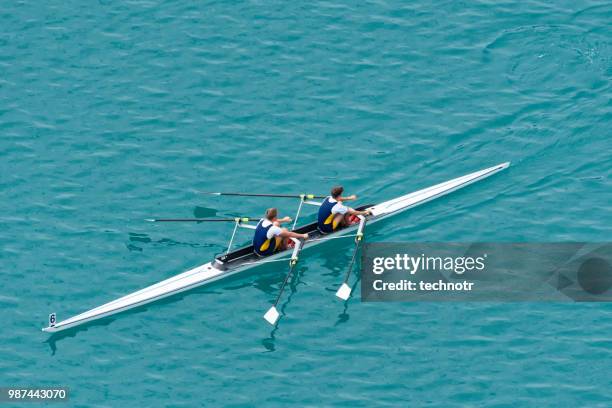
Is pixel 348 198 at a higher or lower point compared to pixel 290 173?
lower

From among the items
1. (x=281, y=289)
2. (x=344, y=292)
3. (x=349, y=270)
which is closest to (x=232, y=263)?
(x=281, y=289)

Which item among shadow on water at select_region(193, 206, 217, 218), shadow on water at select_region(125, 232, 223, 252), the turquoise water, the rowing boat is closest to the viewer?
the turquoise water

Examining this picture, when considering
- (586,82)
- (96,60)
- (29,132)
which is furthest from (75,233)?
(586,82)

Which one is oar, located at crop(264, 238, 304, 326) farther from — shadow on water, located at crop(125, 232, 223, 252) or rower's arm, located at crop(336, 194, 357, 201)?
shadow on water, located at crop(125, 232, 223, 252)

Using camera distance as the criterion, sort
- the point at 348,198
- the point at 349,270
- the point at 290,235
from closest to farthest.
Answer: the point at 349,270 → the point at 290,235 → the point at 348,198

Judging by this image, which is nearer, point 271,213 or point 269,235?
point 271,213

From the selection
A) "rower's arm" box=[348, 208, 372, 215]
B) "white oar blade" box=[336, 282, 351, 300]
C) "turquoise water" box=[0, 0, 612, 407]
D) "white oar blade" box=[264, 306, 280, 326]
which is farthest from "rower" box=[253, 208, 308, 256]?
"white oar blade" box=[264, 306, 280, 326]

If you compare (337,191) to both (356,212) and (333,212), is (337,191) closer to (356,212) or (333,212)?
(333,212)

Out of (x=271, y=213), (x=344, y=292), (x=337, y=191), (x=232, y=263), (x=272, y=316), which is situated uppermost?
(x=337, y=191)
